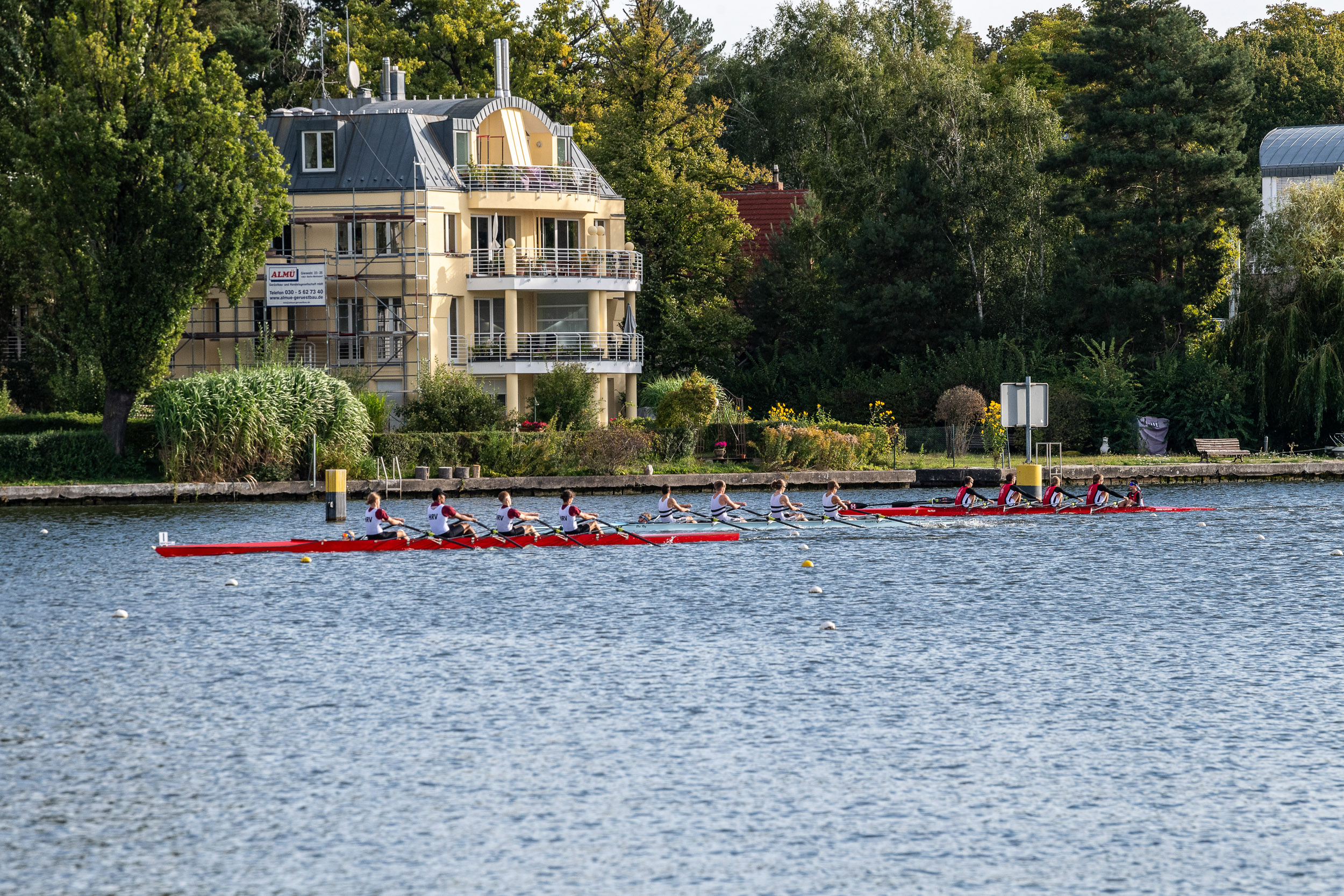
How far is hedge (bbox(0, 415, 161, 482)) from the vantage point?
161ft

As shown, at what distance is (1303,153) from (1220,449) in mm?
15290

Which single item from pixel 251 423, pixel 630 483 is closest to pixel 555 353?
pixel 630 483

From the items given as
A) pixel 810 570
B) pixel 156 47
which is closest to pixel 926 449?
pixel 810 570

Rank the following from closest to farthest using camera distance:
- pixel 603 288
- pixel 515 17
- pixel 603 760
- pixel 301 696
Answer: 1. pixel 603 760
2. pixel 301 696
3. pixel 603 288
4. pixel 515 17

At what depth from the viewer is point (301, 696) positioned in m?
22.1

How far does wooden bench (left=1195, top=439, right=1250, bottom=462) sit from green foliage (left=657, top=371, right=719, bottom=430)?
16602mm

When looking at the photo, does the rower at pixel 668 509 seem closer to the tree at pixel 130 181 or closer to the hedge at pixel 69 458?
the tree at pixel 130 181

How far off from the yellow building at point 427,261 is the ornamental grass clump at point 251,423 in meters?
10.4

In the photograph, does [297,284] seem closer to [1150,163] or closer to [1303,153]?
[1150,163]

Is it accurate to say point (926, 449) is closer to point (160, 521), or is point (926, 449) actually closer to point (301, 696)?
point (160, 521)

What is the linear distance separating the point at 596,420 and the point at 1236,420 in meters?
22.2

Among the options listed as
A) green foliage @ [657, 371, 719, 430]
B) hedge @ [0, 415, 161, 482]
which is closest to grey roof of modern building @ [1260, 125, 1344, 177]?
green foliage @ [657, 371, 719, 430]

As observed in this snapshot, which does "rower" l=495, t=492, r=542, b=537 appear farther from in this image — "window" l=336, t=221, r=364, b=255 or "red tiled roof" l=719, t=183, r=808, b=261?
"red tiled roof" l=719, t=183, r=808, b=261

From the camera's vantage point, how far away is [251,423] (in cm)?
4784
